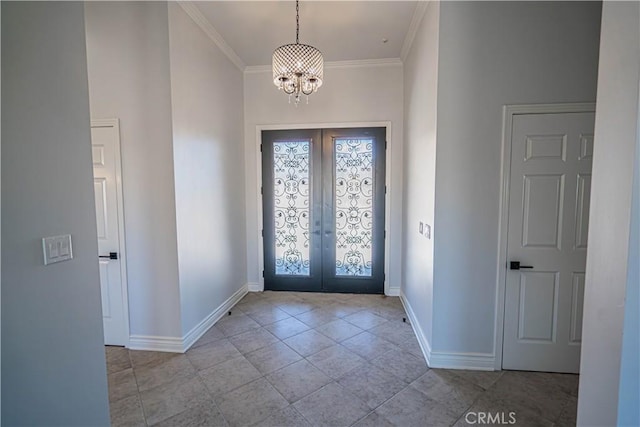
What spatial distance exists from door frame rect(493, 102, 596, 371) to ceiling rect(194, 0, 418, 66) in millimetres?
1452

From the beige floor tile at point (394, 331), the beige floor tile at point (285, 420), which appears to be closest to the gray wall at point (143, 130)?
the beige floor tile at point (285, 420)

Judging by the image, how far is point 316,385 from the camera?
2225 mm

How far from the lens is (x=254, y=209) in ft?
13.9

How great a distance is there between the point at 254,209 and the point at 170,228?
1.68 metres

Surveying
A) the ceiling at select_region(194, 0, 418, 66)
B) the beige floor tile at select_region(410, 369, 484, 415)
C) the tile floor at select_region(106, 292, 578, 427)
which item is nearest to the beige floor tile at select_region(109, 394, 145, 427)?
the tile floor at select_region(106, 292, 578, 427)

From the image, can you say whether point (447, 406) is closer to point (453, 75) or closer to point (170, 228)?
point (453, 75)

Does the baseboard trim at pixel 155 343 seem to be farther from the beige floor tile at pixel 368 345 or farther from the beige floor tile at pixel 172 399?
the beige floor tile at pixel 368 345

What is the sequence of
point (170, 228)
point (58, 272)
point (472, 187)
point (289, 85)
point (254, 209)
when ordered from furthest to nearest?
1. point (254, 209)
2. point (289, 85)
3. point (170, 228)
4. point (472, 187)
5. point (58, 272)

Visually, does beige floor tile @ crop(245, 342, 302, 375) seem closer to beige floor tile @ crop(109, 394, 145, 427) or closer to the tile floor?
the tile floor

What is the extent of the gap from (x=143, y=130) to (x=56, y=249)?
1640 mm

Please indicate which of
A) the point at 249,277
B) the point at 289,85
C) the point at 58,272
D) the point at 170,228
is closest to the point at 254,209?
the point at 249,277

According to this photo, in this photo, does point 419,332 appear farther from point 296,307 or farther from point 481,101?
point 481,101

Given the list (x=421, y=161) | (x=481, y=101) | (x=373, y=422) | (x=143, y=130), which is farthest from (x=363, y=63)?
(x=373, y=422)

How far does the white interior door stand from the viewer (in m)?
2.22
